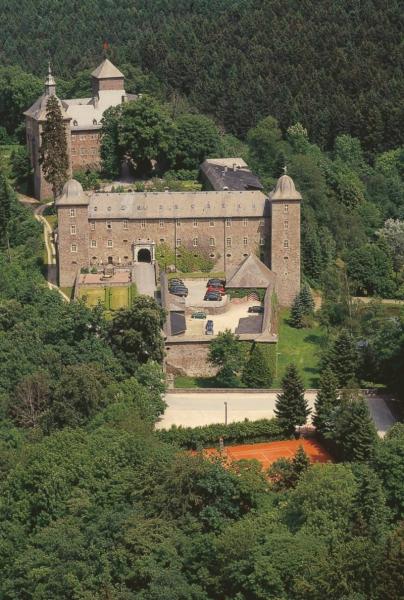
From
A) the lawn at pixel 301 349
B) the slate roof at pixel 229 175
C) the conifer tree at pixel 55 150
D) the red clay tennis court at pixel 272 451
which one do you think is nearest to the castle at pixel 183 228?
the slate roof at pixel 229 175

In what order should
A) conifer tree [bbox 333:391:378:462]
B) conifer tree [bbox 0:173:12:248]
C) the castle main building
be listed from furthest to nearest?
conifer tree [bbox 0:173:12:248] < the castle main building < conifer tree [bbox 333:391:378:462]

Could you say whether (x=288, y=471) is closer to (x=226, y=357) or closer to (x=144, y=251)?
(x=226, y=357)

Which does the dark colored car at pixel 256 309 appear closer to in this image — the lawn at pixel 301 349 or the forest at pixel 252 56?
the lawn at pixel 301 349

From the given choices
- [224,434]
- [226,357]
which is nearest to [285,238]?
[226,357]

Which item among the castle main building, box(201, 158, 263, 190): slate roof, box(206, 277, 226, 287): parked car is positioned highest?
box(201, 158, 263, 190): slate roof

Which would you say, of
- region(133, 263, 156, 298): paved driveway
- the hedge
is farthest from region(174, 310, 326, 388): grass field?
region(133, 263, 156, 298): paved driveway

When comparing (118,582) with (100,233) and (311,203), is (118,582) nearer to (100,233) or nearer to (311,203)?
(100,233)

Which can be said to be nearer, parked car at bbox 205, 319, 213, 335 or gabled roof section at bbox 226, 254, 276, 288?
parked car at bbox 205, 319, 213, 335

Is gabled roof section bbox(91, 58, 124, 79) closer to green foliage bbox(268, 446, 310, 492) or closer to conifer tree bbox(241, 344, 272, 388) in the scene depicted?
conifer tree bbox(241, 344, 272, 388)
